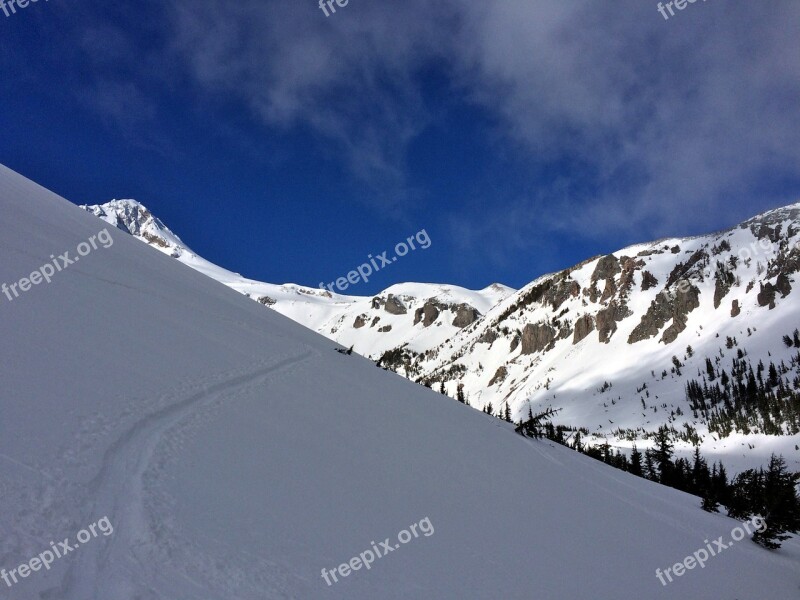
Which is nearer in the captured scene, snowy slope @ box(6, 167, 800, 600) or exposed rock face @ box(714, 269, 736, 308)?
snowy slope @ box(6, 167, 800, 600)

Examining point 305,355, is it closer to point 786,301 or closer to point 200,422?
point 200,422

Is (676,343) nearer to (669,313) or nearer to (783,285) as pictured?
(669,313)

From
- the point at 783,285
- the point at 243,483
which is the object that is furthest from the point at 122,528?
the point at 783,285

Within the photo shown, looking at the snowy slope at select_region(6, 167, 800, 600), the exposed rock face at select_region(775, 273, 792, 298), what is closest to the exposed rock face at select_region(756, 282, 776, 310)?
the exposed rock face at select_region(775, 273, 792, 298)

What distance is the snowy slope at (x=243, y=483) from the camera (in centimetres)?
448

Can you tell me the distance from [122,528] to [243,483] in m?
2.01

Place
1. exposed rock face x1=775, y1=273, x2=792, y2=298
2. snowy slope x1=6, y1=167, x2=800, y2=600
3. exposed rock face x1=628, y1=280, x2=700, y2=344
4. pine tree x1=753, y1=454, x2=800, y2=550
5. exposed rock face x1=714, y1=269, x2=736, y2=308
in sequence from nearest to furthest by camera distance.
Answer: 1. snowy slope x1=6, y1=167, x2=800, y2=600
2. pine tree x1=753, y1=454, x2=800, y2=550
3. exposed rock face x1=775, y1=273, x2=792, y2=298
4. exposed rock face x1=714, y1=269, x2=736, y2=308
5. exposed rock face x1=628, y1=280, x2=700, y2=344

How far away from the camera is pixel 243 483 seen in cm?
636

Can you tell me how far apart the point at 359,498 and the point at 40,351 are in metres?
5.96

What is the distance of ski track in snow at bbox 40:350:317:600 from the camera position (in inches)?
147

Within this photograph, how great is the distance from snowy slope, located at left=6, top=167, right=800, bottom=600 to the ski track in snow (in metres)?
0.02

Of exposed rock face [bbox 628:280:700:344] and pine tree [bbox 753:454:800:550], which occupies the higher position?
exposed rock face [bbox 628:280:700:344]

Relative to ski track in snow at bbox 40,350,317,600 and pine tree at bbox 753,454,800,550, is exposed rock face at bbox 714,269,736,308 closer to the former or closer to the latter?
pine tree at bbox 753,454,800,550

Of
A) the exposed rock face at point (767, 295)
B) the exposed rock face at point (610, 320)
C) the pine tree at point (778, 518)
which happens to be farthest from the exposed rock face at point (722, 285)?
the pine tree at point (778, 518)
